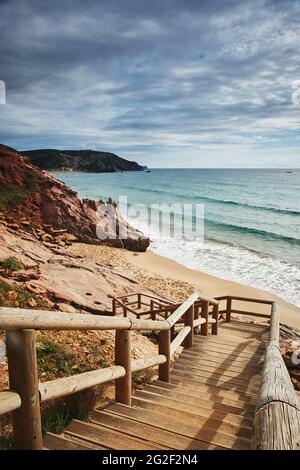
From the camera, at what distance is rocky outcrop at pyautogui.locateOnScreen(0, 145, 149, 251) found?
21838 mm

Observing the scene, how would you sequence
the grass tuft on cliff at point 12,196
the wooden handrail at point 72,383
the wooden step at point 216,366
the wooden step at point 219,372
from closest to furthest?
the wooden handrail at point 72,383, the wooden step at point 219,372, the wooden step at point 216,366, the grass tuft on cliff at point 12,196

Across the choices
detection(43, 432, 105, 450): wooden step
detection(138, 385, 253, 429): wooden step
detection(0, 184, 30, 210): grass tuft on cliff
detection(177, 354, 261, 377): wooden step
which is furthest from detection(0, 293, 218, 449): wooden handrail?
detection(0, 184, 30, 210): grass tuft on cliff

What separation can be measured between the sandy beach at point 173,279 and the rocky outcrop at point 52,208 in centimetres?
121

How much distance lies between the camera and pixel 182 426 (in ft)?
11.6

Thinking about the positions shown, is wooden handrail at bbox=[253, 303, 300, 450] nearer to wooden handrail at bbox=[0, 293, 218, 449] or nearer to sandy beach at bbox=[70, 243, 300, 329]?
wooden handrail at bbox=[0, 293, 218, 449]

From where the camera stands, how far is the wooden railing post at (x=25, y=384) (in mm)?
2432

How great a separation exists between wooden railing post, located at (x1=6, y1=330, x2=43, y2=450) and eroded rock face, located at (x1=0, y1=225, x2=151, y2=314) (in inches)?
255

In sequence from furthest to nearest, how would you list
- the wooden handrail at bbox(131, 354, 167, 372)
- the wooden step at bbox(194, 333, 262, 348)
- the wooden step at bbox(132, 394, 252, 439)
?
the wooden step at bbox(194, 333, 262, 348)
the wooden handrail at bbox(131, 354, 167, 372)
the wooden step at bbox(132, 394, 252, 439)

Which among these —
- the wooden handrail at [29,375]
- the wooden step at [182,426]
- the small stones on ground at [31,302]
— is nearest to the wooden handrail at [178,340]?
the wooden step at [182,426]

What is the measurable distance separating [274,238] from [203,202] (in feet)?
93.4

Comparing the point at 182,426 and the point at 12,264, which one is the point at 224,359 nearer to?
the point at 182,426

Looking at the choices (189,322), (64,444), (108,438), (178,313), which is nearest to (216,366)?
(189,322)

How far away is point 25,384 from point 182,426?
73.3 inches

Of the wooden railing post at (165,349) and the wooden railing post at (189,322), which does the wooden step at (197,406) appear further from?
the wooden railing post at (189,322)
